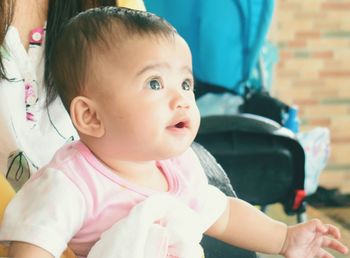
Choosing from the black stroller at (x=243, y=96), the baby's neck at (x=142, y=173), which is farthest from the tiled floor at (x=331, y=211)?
the baby's neck at (x=142, y=173)

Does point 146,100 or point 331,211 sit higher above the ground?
point 146,100

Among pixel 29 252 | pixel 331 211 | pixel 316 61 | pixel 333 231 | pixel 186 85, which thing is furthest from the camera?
pixel 316 61

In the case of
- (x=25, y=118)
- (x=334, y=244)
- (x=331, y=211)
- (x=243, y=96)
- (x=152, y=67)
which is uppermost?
(x=152, y=67)

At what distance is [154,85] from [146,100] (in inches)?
1.0

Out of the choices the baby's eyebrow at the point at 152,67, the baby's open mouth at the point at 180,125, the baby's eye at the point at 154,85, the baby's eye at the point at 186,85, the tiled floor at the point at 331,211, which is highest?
the baby's eyebrow at the point at 152,67

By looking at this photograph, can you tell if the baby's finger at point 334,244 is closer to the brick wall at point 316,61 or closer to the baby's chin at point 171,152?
the baby's chin at point 171,152

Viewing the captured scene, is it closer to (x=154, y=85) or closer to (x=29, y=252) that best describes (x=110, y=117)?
(x=154, y=85)

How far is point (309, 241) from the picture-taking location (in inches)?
39.9

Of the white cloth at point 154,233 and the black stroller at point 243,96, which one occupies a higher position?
the white cloth at point 154,233

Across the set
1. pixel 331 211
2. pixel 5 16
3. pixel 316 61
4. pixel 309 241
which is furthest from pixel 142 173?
pixel 316 61

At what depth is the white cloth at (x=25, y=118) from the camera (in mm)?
1074

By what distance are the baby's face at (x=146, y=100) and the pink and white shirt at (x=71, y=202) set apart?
0.17ft

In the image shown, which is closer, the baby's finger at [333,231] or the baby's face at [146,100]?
the baby's face at [146,100]

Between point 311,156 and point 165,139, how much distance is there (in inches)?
75.8
